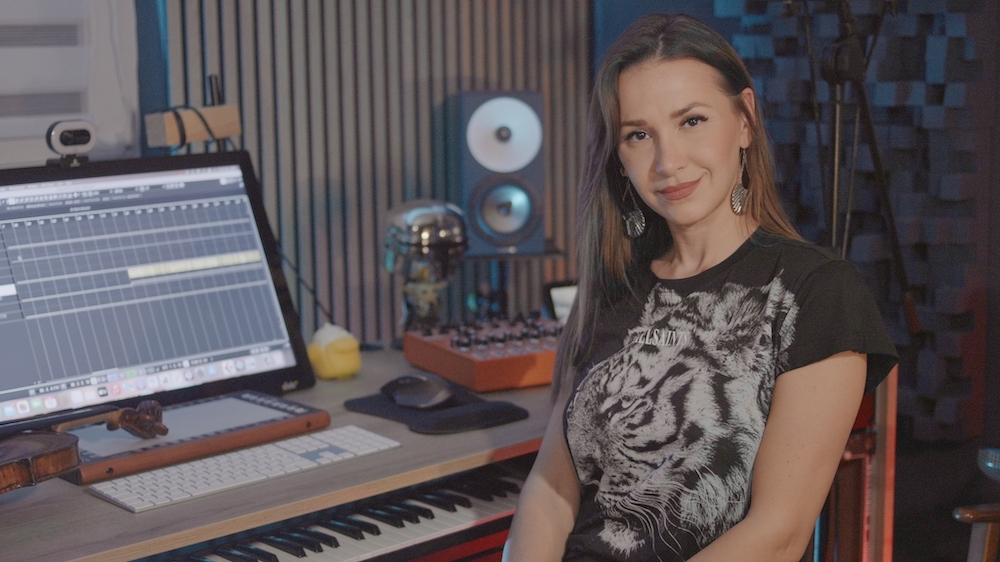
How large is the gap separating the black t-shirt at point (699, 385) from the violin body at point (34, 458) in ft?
2.47

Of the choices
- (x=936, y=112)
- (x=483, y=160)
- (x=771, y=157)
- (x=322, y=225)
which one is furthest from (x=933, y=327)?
(x=322, y=225)

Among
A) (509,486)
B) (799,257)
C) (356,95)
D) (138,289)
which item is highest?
(356,95)

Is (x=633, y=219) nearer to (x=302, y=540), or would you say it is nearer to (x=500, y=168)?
(x=302, y=540)

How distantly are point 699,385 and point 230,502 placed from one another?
0.70 meters

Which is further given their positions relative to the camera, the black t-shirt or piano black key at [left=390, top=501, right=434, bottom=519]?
piano black key at [left=390, top=501, right=434, bottom=519]

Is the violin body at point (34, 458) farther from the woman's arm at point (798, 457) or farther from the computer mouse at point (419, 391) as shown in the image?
the woman's arm at point (798, 457)

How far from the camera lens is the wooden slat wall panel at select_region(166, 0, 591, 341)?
2500 mm

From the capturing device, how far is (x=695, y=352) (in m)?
1.45

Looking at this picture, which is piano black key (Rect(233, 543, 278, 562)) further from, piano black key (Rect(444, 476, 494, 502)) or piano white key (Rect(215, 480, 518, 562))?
piano black key (Rect(444, 476, 494, 502))

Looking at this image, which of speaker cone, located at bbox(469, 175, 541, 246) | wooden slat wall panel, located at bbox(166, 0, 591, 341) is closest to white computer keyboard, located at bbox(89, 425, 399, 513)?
wooden slat wall panel, located at bbox(166, 0, 591, 341)

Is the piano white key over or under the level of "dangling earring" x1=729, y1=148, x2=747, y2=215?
under

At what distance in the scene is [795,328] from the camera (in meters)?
1.35

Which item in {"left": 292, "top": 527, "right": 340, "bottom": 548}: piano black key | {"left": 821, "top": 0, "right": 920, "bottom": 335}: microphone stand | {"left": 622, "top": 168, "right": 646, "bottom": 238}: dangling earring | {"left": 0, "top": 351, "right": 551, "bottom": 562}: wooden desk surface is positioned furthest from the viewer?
{"left": 821, "top": 0, "right": 920, "bottom": 335}: microphone stand

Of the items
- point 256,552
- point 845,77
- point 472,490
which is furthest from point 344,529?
point 845,77
